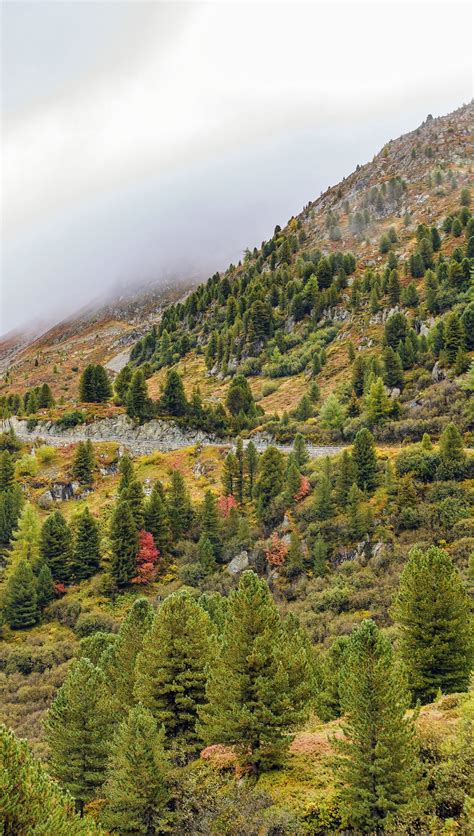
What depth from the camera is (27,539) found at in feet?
198

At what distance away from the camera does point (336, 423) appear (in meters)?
74.6

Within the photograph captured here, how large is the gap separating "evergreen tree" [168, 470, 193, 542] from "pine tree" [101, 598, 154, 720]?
1280 inches

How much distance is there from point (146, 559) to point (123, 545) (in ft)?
10.4

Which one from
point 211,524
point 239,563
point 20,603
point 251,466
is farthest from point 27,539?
point 251,466

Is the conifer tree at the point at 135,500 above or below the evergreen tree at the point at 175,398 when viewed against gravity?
below

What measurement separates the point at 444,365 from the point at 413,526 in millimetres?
35831

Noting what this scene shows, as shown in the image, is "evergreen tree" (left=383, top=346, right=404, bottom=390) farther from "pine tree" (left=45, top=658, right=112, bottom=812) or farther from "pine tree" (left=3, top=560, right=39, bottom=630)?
"pine tree" (left=45, top=658, right=112, bottom=812)

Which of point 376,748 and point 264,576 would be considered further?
point 264,576

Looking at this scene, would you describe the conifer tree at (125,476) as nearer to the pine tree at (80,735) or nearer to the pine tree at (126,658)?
the pine tree at (126,658)

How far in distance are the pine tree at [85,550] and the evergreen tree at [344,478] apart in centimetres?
2838

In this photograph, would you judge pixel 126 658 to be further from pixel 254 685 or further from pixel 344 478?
pixel 344 478

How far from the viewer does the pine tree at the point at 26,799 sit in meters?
10.3

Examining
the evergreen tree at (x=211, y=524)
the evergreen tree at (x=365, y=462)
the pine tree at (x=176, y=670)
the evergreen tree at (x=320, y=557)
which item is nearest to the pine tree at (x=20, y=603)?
the evergreen tree at (x=211, y=524)

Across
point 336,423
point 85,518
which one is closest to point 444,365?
point 336,423
